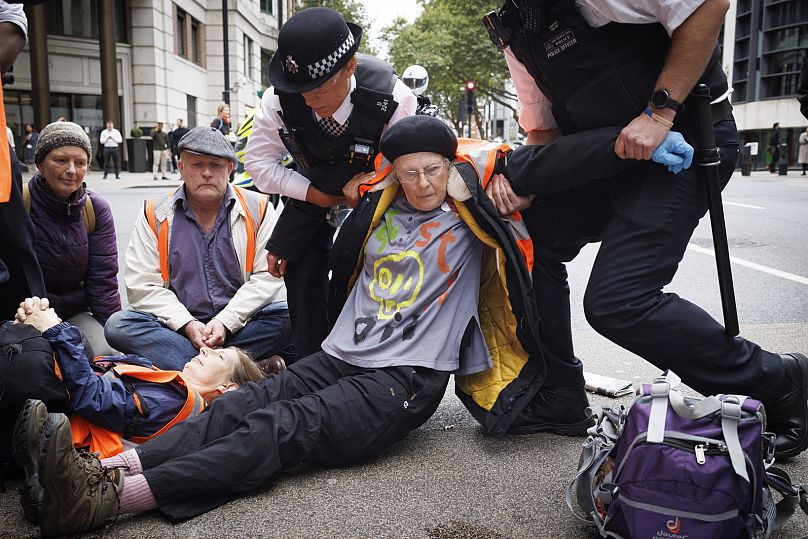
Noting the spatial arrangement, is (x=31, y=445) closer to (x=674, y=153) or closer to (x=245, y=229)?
(x=245, y=229)

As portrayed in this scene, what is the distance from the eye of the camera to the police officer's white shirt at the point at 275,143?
11.7 ft

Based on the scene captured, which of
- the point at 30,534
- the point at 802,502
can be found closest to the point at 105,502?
the point at 30,534

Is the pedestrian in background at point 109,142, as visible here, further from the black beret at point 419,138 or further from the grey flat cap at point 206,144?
the black beret at point 419,138

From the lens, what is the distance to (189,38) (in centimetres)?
3500

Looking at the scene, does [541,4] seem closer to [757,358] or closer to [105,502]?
[757,358]

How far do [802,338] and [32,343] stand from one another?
4.33 m

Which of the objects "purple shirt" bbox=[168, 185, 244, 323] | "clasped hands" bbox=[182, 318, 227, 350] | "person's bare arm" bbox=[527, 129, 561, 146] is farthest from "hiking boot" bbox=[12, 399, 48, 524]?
"person's bare arm" bbox=[527, 129, 561, 146]

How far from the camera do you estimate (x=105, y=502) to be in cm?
246

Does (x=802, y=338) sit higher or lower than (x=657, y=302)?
lower

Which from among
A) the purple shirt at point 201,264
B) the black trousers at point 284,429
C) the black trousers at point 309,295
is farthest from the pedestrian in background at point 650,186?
the purple shirt at point 201,264

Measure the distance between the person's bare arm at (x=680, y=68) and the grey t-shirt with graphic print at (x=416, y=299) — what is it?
2.83ft

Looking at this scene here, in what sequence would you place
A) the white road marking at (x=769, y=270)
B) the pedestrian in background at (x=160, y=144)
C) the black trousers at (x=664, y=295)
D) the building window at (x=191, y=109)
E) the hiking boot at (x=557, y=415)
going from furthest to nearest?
the building window at (x=191, y=109) → the pedestrian in background at (x=160, y=144) → the white road marking at (x=769, y=270) → the hiking boot at (x=557, y=415) → the black trousers at (x=664, y=295)

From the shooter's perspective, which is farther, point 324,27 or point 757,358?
point 324,27

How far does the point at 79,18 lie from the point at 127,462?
31.3m
